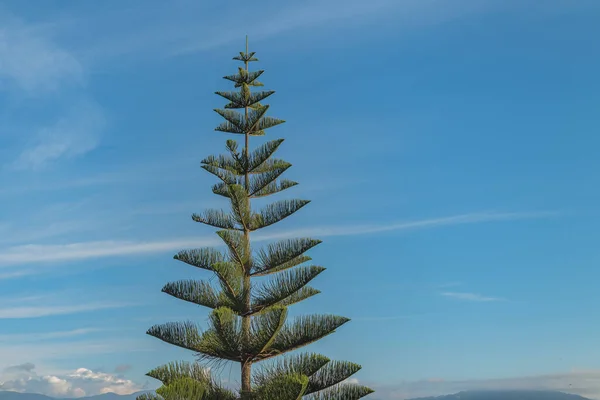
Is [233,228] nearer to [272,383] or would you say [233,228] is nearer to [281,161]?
[281,161]

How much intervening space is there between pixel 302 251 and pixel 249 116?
2.60 metres

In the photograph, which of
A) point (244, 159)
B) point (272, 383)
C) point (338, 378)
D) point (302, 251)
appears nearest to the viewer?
point (272, 383)

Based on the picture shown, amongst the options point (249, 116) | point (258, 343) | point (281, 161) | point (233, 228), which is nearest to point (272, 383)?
point (258, 343)

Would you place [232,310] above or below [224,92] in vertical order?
below

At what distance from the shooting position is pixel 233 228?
34.4 ft

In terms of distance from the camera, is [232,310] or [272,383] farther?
[232,310]

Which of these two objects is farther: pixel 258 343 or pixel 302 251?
pixel 302 251

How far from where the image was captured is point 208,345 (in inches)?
363

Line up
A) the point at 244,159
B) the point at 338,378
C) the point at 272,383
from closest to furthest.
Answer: the point at 272,383, the point at 338,378, the point at 244,159

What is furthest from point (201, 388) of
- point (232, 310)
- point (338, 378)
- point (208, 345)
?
point (338, 378)

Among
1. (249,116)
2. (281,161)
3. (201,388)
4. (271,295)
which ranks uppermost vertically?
(249,116)

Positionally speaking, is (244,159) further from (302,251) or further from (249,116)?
(302,251)

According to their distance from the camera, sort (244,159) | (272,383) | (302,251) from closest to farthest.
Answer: (272,383)
(302,251)
(244,159)

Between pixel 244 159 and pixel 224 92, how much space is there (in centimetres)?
137
